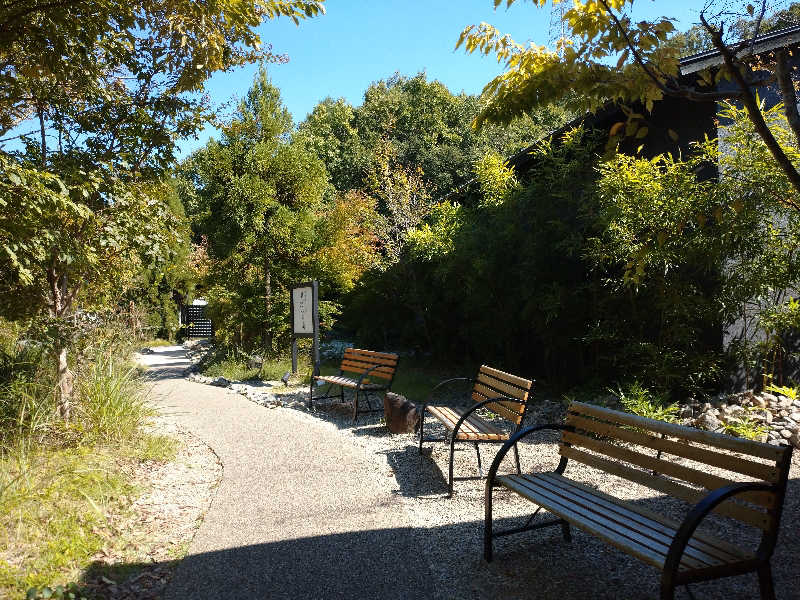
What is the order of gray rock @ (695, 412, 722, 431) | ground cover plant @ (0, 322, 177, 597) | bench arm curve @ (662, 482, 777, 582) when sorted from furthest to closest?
1. gray rock @ (695, 412, 722, 431)
2. ground cover plant @ (0, 322, 177, 597)
3. bench arm curve @ (662, 482, 777, 582)

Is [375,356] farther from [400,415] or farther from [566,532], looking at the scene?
[566,532]

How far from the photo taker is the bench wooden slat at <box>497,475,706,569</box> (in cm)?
239

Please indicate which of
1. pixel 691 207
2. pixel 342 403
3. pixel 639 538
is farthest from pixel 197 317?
pixel 639 538

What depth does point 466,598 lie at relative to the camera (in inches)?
112

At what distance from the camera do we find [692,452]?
2779mm

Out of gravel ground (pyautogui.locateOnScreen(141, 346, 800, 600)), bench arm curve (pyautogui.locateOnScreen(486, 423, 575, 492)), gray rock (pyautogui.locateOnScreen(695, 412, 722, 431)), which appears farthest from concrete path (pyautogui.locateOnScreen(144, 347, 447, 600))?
gray rock (pyautogui.locateOnScreen(695, 412, 722, 431))

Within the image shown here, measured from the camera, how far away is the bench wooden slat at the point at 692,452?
2.45m

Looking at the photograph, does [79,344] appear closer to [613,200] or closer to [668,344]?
[613,200]

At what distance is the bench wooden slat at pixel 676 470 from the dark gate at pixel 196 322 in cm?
2492

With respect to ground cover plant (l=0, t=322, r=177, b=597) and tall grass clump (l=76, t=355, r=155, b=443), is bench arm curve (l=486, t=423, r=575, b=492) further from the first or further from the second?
tall grass clump (l=76, t=355, r=155, b=443)

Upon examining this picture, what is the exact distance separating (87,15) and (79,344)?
2.86m

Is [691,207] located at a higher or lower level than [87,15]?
lower

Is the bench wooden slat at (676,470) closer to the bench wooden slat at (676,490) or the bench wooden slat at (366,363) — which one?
the bench wooden slat at (676,490)

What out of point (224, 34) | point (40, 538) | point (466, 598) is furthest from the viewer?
point (224, 34)
